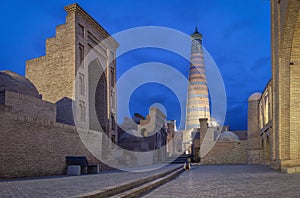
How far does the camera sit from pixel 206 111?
58.8 metres

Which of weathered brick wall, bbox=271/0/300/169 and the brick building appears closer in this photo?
the brick building

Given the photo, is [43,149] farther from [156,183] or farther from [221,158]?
[221,158]

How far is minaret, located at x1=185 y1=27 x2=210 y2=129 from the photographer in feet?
192

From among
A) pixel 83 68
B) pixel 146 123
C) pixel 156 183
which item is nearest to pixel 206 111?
pixel 146 123

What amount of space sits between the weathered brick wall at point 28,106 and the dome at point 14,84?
952mm

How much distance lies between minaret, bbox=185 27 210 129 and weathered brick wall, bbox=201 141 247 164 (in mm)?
30085

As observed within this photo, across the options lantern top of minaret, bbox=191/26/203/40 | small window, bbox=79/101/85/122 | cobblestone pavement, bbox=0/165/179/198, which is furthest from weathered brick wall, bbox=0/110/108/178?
lantern top of minaret, bbox=191/26/203/40

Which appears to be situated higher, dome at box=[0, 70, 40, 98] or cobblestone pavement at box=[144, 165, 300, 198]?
dome at box=[0, 70, 40, 98]

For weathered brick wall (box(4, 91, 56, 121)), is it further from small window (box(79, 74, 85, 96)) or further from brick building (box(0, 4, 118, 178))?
small window (box(79, 74, 85, 96))

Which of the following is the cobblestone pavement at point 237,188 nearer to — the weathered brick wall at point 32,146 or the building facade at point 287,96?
the building facade at point 287,96

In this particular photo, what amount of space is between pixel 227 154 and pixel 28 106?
738 inches

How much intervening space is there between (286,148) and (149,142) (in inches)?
688

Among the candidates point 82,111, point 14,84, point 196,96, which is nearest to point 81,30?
point 82,111

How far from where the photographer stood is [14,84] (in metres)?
14.5
